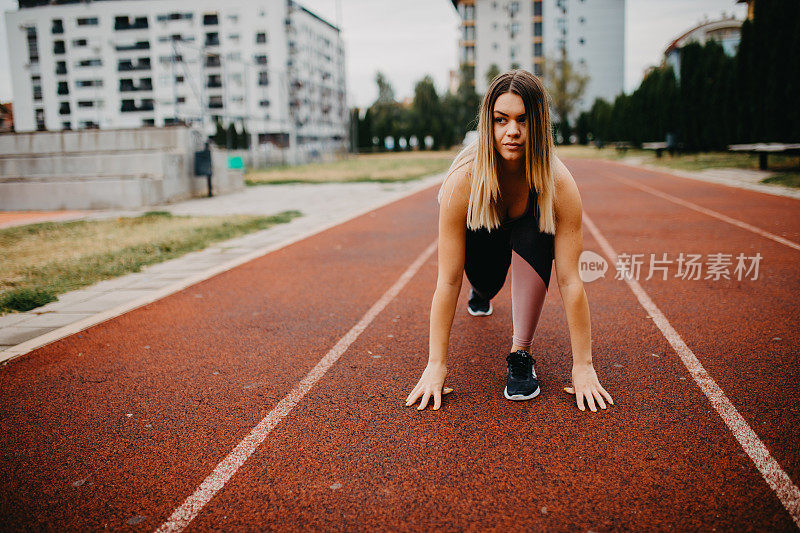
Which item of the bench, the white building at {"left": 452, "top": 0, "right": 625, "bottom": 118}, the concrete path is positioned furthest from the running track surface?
the white building at {"left": 452, "top": 0, "right": 625, "bottom": 118}

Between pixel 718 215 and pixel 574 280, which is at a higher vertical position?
pixel 574 280

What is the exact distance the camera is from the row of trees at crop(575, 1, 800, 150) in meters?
19.8

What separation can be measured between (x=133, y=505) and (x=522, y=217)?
2.38m

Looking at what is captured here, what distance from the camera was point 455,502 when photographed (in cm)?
248

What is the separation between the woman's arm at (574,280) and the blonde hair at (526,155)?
68mm

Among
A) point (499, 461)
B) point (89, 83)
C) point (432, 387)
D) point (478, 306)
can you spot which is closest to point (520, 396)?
point (432, 387)

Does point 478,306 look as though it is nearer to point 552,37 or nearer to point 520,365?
point 520,365

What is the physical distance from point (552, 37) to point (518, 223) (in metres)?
87.4

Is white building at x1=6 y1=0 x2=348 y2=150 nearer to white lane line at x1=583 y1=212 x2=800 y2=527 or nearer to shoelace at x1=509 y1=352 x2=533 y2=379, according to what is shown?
white lane line at x1=583 y1=212 x2=800 y2=527

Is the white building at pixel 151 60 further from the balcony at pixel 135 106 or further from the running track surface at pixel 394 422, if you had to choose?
the running track surface at pixel 394 422

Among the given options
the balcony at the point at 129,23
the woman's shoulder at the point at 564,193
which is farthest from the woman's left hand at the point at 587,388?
the balcony at the point at 129,23

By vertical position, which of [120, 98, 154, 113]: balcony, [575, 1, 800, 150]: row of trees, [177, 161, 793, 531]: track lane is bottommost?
[177, 161, 793, 531]: track lane

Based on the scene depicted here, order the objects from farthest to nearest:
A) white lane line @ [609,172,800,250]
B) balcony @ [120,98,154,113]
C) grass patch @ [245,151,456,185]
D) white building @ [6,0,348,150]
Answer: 1. balcony @ [120,98,154,113]
2. white building @ [6,0,348,150]
3. grass patch @ [245,151,456,185]
4. white lane line @ [609,172,800,250]

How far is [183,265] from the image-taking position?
7.76 m
